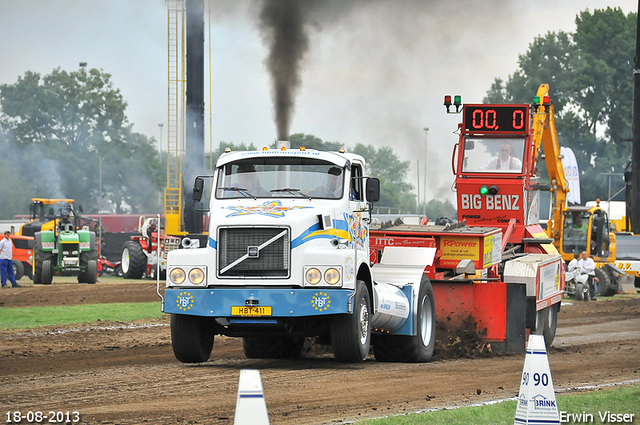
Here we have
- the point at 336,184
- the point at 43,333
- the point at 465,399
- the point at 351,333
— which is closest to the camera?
the point at 465,399

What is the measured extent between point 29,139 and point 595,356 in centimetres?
6396

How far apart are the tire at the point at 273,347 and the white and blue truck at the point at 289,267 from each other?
4.37 ft

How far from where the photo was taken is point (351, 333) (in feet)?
36.3

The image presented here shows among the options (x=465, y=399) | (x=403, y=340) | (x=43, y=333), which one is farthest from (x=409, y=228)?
(x=43, y=333)

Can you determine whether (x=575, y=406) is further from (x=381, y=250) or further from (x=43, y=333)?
(x=43, y=333)

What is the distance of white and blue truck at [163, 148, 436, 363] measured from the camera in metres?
10.9

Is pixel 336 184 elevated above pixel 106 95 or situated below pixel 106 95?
below

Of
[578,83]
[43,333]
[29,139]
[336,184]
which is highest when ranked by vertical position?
[578,83]

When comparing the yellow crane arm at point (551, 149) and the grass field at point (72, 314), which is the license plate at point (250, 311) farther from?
the yellow crane arm at point (551, 149)

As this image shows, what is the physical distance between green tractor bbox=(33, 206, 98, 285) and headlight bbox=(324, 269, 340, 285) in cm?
2317

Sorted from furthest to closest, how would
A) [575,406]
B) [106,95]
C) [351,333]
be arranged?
[106,95]
[351,333]
[575,406]

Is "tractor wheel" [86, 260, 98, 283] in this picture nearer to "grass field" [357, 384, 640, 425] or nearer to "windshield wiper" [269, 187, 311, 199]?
"windshield wiper" [269, 187, 311, 199]

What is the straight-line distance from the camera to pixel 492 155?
59.7 ft

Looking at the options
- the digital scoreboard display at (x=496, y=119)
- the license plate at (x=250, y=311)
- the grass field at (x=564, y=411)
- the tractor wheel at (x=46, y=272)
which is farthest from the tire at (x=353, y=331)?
the tractor wheel at (x=46, y=272)
